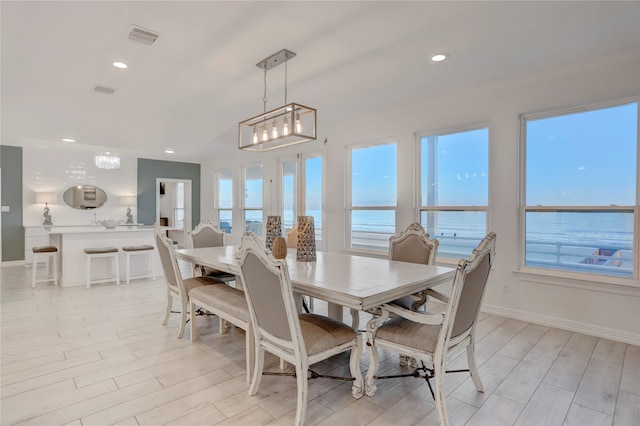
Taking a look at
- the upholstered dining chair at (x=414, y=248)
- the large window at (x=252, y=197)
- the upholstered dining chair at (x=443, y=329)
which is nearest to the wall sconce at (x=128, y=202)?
the large window at (x=252, y=197)

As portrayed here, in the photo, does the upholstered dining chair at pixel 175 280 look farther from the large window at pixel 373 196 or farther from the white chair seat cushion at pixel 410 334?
the large window at pixel 373 196

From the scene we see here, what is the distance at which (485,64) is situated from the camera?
3.27 meters

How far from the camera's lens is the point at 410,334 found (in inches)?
76.1

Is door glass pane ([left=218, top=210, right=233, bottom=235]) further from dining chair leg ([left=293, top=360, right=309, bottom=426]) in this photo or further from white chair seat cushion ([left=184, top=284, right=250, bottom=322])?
dining chair leg ([left=293, top=360, right=309, bottom=426])

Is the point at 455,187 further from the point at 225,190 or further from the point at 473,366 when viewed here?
the point at 225,190

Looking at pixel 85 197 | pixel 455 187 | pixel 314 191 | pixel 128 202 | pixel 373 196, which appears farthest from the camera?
pixel 128 202

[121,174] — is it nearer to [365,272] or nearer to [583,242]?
[365,272]

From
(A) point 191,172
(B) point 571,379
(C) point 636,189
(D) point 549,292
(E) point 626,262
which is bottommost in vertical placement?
(B) point 571,379

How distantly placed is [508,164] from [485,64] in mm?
1122

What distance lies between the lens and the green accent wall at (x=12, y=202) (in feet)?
21.8

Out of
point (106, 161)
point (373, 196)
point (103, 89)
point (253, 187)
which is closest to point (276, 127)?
point (373, 196)

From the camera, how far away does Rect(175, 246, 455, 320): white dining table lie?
181 centimetres

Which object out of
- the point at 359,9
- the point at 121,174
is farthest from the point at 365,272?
the point at 121,174

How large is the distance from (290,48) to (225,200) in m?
6.12
